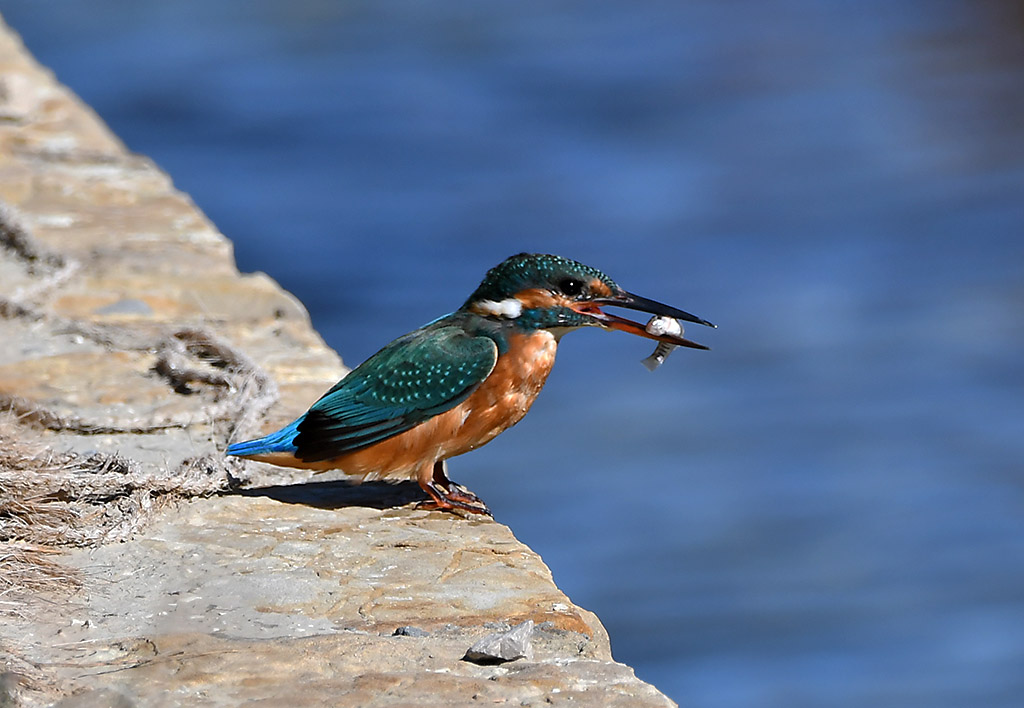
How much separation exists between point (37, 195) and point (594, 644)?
3.21m

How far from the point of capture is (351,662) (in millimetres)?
2074

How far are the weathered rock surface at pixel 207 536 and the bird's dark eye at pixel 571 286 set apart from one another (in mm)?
493

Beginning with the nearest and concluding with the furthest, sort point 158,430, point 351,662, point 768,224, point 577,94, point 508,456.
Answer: point 351,662 → point 158,430 → point 508,456 → point 768,224 → point 577,94

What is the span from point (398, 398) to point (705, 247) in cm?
495

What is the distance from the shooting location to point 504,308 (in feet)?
9.55

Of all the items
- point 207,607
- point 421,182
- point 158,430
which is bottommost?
point 207,607

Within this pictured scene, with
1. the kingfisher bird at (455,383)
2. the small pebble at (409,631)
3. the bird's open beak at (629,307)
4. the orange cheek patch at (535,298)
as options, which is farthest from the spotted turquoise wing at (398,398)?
the small pebble at (409,631)

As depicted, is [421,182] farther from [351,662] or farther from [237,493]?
[351,662]

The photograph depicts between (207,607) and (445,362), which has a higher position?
(445,362)

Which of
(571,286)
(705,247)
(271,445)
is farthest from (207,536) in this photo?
(705,247)

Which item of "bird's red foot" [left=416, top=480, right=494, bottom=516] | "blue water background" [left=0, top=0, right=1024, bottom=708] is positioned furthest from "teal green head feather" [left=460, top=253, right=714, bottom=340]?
"blue water background" [left=0, top=0, right=1024, bottom=708]

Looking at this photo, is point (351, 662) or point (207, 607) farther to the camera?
point (207, 607)

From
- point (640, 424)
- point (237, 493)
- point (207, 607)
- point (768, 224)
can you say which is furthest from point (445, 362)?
point (768, 224)

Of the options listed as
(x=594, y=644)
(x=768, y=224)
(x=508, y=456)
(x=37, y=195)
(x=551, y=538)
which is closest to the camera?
(x=594, y=644)
